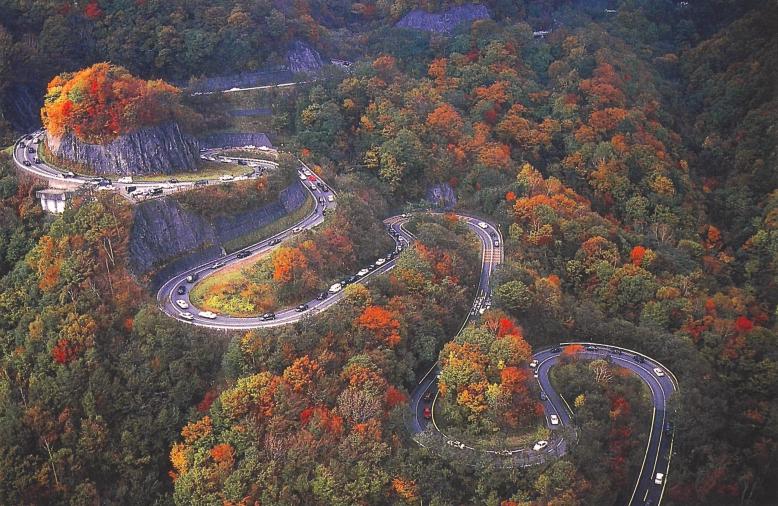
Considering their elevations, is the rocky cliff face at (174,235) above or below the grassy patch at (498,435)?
above

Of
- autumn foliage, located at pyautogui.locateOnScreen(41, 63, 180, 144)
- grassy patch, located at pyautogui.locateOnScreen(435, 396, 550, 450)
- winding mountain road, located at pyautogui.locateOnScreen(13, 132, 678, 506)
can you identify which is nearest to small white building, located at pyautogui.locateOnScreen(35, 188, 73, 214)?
winding mountain road, located at pyautogui.locateOnScreen(13, 132, 678, 506)

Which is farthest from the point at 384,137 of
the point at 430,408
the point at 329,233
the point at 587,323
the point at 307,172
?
the point at 430,408

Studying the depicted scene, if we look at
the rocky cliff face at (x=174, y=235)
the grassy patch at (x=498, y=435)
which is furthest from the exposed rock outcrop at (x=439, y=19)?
the grassy patch at (x=498, y=435)

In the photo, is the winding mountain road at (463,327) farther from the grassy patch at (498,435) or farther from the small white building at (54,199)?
the small white building at (54,199)

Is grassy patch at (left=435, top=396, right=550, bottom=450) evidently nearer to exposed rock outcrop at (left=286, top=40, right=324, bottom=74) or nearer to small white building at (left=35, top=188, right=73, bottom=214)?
small white building at (left=35, top=188, right=73, bottom=214)

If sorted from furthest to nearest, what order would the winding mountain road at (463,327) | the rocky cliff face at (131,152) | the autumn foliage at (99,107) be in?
the rocky cliff face at (131,152), the autumn foliage at (99,107), the winding mountain road at (463,327)

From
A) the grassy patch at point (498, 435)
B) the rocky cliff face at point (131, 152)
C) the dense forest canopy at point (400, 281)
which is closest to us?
the dense forest canopy at point (400, 281)

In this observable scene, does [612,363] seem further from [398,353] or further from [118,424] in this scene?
[118,424]
